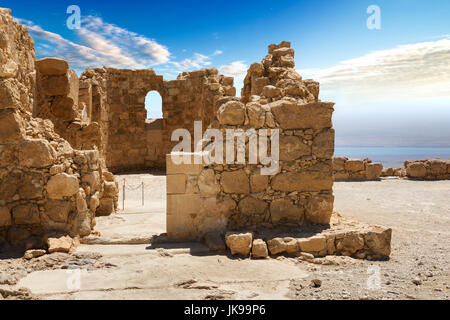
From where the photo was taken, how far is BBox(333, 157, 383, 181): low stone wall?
1298cm

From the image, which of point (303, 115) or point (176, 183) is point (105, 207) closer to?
point (176, 183)

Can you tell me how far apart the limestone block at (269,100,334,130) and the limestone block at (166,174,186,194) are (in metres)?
1.78

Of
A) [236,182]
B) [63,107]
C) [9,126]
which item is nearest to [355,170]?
[236,182]

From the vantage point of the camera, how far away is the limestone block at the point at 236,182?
5.17m

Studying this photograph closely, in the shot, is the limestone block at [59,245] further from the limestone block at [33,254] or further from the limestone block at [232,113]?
the limestone block at [232,113]

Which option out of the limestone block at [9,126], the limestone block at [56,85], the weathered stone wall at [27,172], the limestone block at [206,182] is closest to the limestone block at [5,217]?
the weathered stone wall at [27,172]

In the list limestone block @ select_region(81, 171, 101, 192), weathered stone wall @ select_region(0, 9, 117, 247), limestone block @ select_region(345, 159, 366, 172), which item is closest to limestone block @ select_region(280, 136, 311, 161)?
limestone block @ select_region(81, 171, 101, 192)

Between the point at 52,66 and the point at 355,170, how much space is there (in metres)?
11.0

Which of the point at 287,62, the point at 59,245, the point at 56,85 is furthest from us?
the point at 287,62

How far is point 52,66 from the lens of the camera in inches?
260

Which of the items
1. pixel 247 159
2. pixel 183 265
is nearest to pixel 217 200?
pixel 247 159

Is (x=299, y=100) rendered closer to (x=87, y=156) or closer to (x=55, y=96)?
(x=87, y=156)

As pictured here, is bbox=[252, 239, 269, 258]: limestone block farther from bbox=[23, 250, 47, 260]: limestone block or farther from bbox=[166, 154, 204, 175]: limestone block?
bbox=[23, 250, 47, 260]: limestone block
